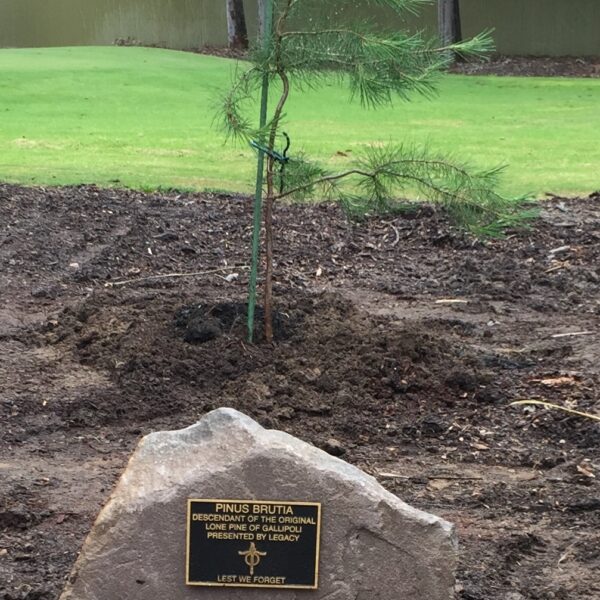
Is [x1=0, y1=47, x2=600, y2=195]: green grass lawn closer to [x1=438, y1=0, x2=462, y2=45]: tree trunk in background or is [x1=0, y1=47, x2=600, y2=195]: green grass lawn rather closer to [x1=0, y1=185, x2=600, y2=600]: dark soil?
[x1=0, y1=185, x2=600, y2=600]: dark soil

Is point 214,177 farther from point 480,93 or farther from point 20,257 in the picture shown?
point 480,93

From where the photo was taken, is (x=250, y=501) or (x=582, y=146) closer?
(x=250, y=501)

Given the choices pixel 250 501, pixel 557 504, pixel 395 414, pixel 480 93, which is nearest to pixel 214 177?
pixel 395 414

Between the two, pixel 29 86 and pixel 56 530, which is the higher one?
pixel 29 86

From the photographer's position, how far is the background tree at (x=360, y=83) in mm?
5660

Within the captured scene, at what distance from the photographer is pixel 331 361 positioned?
6.12m

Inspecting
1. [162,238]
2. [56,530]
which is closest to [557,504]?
[56,530]

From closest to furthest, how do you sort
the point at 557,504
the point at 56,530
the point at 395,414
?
the point at 56,530 < the point at 557,504 < the point at 395,414

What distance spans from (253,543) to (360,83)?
2829 millimetres

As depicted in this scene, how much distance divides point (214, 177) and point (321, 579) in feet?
27.6

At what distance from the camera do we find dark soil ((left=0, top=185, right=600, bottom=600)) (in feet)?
14.6

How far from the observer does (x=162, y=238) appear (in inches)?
351

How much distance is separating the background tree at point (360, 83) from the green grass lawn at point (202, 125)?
5.06 m

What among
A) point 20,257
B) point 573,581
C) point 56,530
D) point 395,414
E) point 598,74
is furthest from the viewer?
point 598,74
